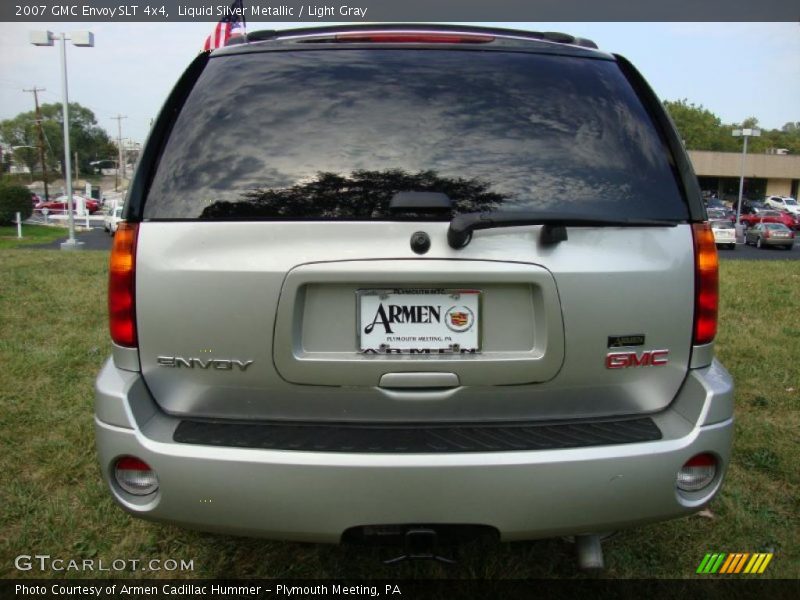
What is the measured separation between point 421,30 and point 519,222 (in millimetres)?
919

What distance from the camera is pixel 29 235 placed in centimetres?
2831

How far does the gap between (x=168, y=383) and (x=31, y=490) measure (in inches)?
63.8

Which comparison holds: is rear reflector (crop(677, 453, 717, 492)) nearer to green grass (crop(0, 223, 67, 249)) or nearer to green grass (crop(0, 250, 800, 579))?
green grass (crop(0, 250, 800, 579))

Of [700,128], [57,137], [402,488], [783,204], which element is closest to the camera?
[402,488]

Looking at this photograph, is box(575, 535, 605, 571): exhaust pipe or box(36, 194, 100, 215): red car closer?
box(575, 535, 605, 571): exhaust pipe

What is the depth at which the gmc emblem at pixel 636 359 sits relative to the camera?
6.24 feet

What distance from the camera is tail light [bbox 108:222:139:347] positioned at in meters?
1.90

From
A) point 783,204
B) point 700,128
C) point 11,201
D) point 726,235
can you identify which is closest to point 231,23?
point 726,235

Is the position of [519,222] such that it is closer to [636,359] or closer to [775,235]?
[636,359]

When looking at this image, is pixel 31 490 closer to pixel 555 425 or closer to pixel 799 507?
pixel 555 425

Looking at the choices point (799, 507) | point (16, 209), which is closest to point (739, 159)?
point (16, 209)

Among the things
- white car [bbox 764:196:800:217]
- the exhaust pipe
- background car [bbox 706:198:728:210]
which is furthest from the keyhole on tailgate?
white car [bbox 764:196:800:217]

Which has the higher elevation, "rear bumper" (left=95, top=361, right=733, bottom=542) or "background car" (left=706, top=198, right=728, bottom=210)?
"rear bumper" (left=95, top=361, right=733, bottom=542)

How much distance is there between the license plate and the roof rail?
3.31ft
